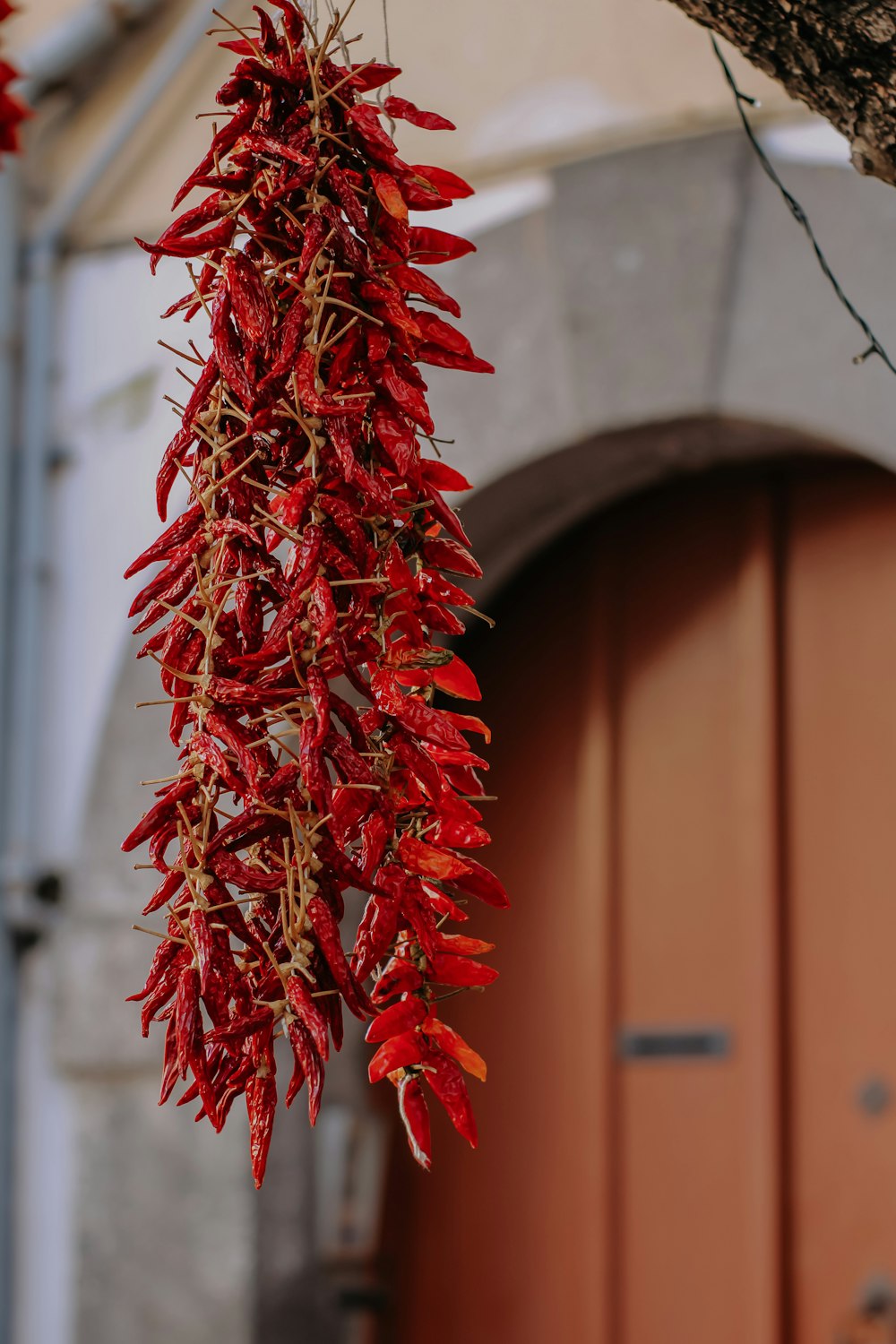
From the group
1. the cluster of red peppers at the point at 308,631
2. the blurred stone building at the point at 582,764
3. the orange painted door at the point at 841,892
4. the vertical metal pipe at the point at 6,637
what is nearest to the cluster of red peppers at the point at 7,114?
the cluster of red peppers at the point at 308,631

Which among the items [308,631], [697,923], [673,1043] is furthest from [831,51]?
[673,1043]

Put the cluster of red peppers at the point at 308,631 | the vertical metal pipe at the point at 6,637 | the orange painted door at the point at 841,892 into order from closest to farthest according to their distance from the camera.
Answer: the cluster of red peppers at the point at 308,631
the orange painted door at the point at 841,892
the vertical metal pipe at the point at 6,637

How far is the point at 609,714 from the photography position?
2.98 metres

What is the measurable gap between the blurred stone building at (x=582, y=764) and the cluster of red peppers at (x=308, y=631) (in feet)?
4.54

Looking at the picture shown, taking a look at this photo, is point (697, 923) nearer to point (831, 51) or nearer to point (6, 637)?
point (6, 637)

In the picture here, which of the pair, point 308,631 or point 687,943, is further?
point 687,943

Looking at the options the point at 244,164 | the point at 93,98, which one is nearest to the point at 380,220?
the point at 244,164

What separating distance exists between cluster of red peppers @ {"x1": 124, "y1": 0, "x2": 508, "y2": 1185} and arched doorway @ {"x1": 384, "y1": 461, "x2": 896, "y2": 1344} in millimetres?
1529

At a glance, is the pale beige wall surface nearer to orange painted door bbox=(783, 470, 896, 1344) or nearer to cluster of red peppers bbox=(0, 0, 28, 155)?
orange painted door bbox=(783, 470, 896, 1344)

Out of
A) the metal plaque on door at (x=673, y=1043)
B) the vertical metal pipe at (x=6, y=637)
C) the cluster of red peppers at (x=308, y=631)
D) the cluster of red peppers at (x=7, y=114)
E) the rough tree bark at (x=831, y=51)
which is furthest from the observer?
the vertical metal pipe at (x=6, y=637)

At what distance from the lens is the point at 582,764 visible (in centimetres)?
301

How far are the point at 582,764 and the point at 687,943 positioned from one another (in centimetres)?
34

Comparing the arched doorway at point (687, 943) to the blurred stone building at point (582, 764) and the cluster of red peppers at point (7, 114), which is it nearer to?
the blurred stone building at point (582, 764)

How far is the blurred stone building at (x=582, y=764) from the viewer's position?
107 inches
